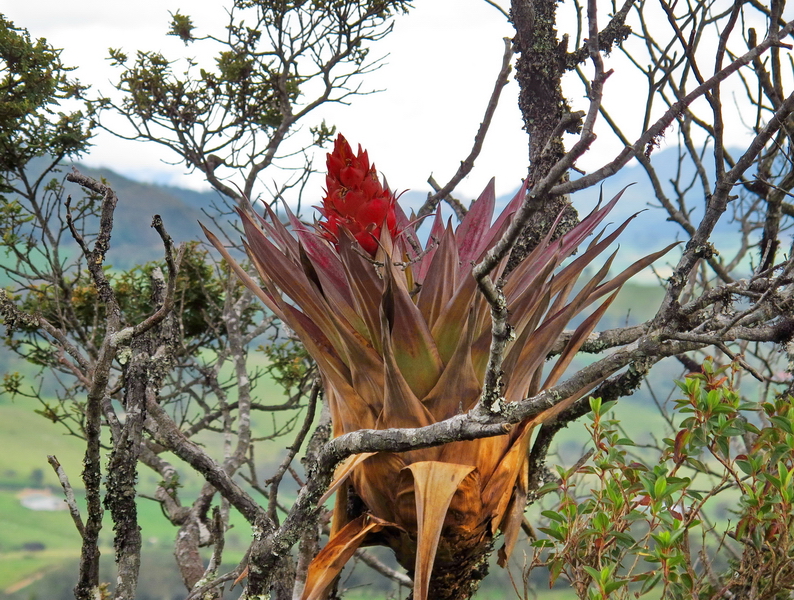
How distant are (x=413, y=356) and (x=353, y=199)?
0.25m

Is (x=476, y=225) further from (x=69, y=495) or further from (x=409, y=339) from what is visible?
(x=69, y=495)

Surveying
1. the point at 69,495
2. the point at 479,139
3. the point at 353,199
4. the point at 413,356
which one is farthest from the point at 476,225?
the point at 69,495

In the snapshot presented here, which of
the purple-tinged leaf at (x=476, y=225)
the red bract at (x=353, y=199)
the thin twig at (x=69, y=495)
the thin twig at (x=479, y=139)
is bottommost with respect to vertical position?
the thin twig at (x=69, y=495)

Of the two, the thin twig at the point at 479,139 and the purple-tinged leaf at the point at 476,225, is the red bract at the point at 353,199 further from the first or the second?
the thin twig at the point at 479,139

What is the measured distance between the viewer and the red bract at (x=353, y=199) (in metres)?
0.99

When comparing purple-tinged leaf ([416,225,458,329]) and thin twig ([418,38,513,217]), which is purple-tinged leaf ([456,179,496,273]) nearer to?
purple-tinged leaf ([416,225,458,329])

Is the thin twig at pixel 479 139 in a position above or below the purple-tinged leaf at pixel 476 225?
above

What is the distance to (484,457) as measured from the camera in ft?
2.86

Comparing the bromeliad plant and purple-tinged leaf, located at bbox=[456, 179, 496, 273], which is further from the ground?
purple-tinged leaf, located at bbox=[456, 179, 496, 273]

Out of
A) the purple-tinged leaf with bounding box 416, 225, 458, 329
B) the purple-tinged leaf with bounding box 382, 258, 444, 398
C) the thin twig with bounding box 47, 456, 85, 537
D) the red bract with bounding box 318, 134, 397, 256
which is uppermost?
the red bract with bounding box 318, 134, 397, 256

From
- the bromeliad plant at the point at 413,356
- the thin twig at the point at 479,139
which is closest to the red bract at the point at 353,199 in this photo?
the bromeliad plant at the point at 413,356

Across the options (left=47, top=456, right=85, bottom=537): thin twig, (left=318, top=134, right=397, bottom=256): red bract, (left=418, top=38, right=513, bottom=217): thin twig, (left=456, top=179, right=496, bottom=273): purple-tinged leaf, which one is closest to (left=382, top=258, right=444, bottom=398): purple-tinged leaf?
(left=318, top=134, right=397, bottom=256): red bract

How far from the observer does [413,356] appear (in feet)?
2.90

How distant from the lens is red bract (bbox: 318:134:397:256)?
3.25 feet
